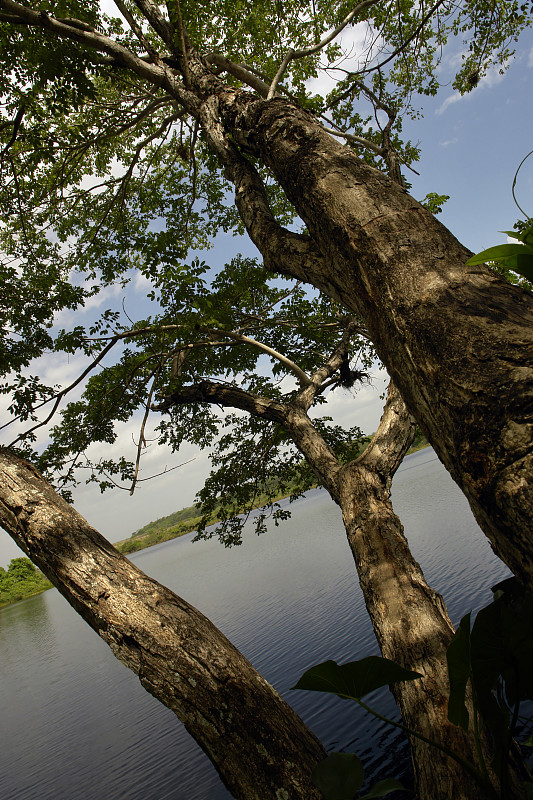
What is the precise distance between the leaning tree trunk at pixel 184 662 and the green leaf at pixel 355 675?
709mm

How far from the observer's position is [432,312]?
1.20m

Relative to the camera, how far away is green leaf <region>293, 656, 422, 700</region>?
4.16 feet

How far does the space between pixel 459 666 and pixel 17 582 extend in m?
64.9

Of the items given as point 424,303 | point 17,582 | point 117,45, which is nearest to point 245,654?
point 117,45

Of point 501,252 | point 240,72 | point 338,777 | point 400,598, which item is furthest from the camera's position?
point 240,72

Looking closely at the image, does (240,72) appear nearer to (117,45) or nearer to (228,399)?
(117,45)

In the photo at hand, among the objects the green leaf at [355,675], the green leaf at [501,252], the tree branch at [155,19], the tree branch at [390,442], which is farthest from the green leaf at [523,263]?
the tree branch at [155,19]

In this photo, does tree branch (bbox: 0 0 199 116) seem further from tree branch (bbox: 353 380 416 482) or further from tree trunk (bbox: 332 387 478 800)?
tree trunk (bbox: 332 387 478 800)

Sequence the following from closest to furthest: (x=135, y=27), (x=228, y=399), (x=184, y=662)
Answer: (x=184, y=662) < (x=135, y=27) < (x=228, y=399)

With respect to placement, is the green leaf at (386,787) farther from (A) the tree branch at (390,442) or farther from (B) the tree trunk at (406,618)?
(A) the tree branch at (390,442)

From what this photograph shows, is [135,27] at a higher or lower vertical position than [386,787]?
higher

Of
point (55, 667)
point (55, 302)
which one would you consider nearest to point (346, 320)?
point (55, 302)

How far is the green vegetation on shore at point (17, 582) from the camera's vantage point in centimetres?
5297

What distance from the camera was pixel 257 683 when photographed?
197 centimetres
